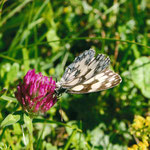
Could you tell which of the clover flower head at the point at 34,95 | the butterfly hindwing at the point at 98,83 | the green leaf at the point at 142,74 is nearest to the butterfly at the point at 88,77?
→ the butterfly hindwing at the point at 98,83

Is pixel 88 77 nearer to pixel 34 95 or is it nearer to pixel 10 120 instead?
pixel 34 95

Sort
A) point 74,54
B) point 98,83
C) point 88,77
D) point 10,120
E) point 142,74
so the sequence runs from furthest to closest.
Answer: point 74,54
point 142,74
point 88,77
point 98,83
point 10,120

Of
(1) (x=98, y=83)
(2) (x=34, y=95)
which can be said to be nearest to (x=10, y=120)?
(2) (x=34, y=95)

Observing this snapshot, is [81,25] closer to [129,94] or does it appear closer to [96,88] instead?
[129,94]

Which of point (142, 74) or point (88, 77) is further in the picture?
point (142, 74)

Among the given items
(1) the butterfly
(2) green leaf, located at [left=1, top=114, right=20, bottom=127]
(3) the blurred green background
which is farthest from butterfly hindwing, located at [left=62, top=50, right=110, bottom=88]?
(2) green leaf, located at [left=1, top=114, right=20, bottom=127]

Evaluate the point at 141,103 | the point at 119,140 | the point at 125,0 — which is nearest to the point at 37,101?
the point at 119,140

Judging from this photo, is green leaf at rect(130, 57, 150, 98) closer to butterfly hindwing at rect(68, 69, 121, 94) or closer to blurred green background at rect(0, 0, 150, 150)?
blurred green background at rect(0, 0, 150, 150)
